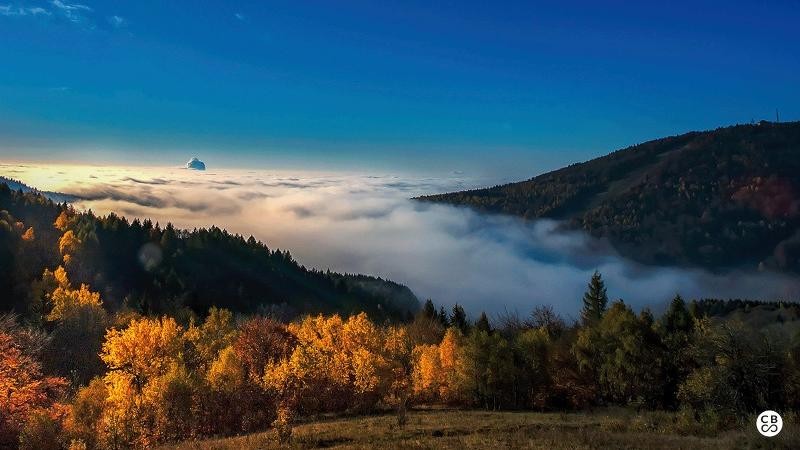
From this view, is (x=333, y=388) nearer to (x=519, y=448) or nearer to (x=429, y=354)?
(x=429, y=354)

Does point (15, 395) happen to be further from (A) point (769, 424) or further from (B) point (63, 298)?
(B) point (63, 298)

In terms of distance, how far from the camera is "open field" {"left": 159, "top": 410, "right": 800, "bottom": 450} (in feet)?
109

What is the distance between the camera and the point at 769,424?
34.0 metres

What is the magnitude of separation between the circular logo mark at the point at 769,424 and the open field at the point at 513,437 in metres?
0.43

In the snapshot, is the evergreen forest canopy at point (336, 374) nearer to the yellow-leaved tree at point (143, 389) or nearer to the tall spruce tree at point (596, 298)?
the yellow-leaved tree at point (143, 389)

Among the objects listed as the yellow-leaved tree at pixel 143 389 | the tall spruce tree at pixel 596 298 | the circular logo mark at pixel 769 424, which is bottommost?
the yellow-leaved tree at pixel 143 389

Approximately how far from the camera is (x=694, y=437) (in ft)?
121

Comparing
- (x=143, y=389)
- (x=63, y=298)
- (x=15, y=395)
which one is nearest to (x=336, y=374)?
(x=143, y=389)

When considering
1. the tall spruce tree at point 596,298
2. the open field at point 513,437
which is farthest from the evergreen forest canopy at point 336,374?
the tall spruce tree at point 596,298

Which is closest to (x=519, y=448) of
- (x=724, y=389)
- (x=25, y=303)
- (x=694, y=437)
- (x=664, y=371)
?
(x=694, y=437)

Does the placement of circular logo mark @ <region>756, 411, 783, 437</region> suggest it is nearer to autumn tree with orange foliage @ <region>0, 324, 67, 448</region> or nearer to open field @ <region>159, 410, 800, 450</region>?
open field @ <region>159, 410, 800, 450</region>

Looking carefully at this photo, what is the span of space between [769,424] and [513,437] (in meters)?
15.4

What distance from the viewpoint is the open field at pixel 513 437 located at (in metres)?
33.2

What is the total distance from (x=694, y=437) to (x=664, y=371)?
181ft
